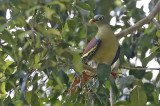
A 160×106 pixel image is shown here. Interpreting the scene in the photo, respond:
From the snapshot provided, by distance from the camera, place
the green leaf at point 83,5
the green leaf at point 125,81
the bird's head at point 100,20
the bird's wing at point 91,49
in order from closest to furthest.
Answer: the green leaf at point 125,81 → the green leaf at point 83,5 → the bird's wing at point 91,49 → the bird's head at point 100,20

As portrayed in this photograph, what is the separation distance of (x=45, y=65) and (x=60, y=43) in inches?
4.6

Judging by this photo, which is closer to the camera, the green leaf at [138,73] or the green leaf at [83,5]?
the green leaf at [138,73]

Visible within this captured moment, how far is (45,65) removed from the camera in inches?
53.5

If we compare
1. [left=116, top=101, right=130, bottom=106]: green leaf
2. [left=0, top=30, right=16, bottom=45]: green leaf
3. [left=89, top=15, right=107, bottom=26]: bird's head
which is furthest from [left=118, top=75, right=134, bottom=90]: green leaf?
[left=89, top=15, right=107, bottom=26]: bird's head

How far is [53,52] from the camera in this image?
1266mm

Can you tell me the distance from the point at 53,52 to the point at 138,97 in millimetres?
631

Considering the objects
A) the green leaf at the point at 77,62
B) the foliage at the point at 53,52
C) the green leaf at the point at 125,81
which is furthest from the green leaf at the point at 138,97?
the green leaf at the point at 77,62

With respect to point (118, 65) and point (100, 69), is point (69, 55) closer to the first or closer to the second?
point (100, 69)

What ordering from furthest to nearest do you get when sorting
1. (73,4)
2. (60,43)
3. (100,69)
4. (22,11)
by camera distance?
(73,4)
(100,69)
(60,43)
(22,11)

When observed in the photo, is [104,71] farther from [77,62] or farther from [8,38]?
[8,38]

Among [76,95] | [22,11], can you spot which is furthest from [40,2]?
[76,95]

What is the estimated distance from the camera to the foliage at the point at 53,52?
1.26 m

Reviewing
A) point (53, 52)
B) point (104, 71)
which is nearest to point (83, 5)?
point (104, 71)

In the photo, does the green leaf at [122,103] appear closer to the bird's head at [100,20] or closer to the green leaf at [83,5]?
the green leaf at [83,5]
